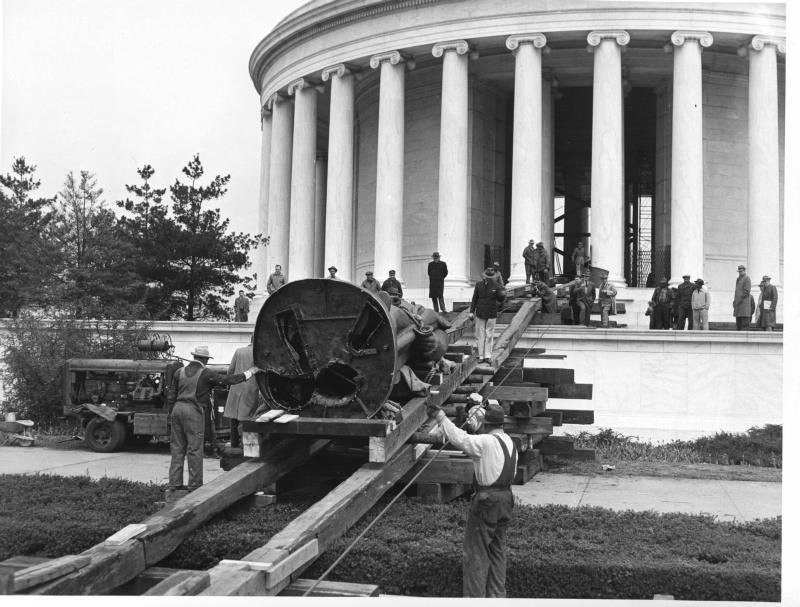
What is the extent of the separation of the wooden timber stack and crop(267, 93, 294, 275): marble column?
27.3 metres

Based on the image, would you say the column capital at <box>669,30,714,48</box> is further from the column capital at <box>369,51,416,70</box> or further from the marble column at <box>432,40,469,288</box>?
the column capital at <box>369,51,416,70</box>

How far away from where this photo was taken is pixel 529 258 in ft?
89.8

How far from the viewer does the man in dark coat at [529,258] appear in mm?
27344

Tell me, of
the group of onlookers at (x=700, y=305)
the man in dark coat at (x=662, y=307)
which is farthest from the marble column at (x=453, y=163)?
the group of onlookers at (x=700, y=305)

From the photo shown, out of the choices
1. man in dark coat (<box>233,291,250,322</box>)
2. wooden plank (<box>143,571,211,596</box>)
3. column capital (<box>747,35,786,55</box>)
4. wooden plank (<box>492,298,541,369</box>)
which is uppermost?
column capital (<box>747,35,786,55</box>)

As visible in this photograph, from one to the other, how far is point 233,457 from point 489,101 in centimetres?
2739

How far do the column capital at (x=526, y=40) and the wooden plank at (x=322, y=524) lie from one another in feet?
75.7

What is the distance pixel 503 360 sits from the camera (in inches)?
643

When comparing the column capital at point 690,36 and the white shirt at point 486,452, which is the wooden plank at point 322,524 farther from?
the column capital at point 690,36

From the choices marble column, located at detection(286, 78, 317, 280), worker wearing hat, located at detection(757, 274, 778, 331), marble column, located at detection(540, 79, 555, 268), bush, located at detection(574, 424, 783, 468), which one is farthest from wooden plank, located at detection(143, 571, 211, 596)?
marble column, located at detection(286, 78, 317, 280)

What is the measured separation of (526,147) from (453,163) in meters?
2.54

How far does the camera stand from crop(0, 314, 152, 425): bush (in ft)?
66.2

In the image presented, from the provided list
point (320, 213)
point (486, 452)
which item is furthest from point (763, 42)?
point (486, 452)

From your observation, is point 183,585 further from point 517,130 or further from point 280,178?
point 280,178
